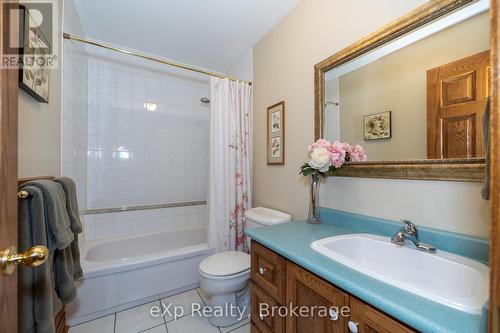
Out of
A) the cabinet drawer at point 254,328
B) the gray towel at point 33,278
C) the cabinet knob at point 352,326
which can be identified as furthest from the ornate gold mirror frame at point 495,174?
the gray towel at point 33,278

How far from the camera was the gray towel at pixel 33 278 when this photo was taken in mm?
701

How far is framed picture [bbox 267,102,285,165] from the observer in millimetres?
1799

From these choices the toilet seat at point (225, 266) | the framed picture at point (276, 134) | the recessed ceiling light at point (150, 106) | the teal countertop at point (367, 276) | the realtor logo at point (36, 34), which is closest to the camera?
the teal countertop at point (367, 276)

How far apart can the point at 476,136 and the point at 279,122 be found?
1221 millimetres

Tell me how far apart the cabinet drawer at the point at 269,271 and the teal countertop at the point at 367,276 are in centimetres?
6

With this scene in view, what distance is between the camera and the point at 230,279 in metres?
1.51

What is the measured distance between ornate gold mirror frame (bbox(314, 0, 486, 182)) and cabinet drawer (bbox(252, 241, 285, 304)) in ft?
2.13

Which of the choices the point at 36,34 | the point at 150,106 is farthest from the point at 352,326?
the point at 150,106

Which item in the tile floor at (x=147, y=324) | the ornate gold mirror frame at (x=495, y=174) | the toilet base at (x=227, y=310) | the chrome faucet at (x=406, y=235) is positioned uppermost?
the ornate gold mirror frame at (x=495, y=174)

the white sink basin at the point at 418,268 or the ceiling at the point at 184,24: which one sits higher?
the ceiling at the point at 184,24

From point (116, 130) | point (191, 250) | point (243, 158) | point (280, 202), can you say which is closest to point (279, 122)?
point (243, 158)

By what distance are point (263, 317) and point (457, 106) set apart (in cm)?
133

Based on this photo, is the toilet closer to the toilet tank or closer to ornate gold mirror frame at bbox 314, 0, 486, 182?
the toilet tank

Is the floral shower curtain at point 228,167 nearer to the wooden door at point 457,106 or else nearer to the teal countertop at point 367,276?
the teal countertop at point 367,276
